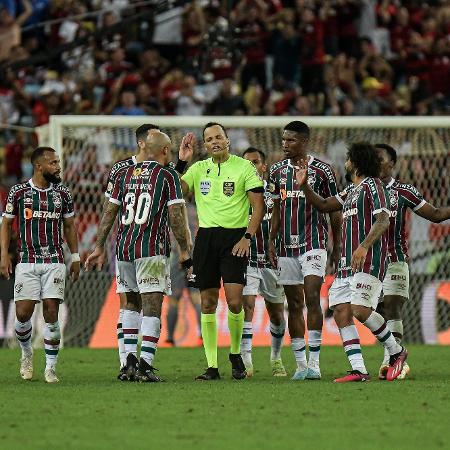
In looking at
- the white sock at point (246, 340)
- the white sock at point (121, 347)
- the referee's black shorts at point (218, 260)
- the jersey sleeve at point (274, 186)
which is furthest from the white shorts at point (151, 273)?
the white sock at point (246, 340)

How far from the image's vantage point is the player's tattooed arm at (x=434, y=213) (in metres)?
11.5

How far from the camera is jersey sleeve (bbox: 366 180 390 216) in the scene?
10750 mm

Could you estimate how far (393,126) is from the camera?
17.9 metres

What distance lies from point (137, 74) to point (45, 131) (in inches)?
193

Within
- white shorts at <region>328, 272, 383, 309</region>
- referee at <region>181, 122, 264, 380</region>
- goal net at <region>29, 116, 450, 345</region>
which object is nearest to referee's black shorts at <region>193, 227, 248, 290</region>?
referee at <region>181, 122, 264, 380</region>

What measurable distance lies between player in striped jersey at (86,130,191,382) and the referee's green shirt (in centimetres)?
44

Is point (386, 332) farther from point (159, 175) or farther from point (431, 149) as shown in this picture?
point (431, 149)

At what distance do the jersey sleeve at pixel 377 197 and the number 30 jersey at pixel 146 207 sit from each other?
1.63m

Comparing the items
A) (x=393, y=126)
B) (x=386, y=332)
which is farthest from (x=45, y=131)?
(x=386, y=332)

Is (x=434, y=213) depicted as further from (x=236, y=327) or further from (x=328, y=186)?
(x=236, y=327)

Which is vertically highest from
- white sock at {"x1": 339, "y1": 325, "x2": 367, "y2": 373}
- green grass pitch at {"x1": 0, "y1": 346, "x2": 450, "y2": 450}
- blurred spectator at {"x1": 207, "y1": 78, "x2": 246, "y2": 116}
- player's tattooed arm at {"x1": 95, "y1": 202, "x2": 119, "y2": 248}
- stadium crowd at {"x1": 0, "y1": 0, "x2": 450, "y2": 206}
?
stadium crowd at {"x1": 0, "y1": 0, "x2": 450, "y2": 206}

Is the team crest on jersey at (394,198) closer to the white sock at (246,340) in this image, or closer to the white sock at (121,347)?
the white sock at (246,340)

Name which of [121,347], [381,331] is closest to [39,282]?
[121,347]

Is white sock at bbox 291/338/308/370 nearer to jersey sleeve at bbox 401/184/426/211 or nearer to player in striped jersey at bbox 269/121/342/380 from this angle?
player in striped jersey at bbox 269/121/342/380
